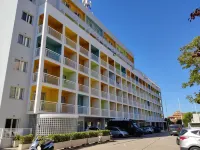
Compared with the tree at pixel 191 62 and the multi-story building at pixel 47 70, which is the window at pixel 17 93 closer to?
the multi-story building at pixel 47 70

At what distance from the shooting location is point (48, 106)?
18984 mm

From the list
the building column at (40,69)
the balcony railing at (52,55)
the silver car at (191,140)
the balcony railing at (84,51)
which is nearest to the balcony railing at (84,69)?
the balcony railing at (84,51)

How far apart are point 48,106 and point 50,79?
2983mm

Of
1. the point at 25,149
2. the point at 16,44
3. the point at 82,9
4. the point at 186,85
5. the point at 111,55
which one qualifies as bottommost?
the point at 25,149

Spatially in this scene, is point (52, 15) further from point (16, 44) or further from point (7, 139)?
point (7, 139)

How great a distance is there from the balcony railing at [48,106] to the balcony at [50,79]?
2.26 meters

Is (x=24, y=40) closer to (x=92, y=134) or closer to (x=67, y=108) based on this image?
(x=67, y=108)

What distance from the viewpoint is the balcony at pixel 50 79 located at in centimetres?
1933

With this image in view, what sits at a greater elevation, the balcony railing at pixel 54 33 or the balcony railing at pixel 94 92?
the balcony railing at pixel 54 33

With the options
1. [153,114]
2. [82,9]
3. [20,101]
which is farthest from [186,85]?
[153,114]

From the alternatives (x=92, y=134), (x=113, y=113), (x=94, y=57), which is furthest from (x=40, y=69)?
(x=113, y=113)

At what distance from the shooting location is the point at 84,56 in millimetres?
26188

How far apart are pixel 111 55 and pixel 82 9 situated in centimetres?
993

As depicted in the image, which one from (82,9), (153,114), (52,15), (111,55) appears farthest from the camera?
(153,114)
